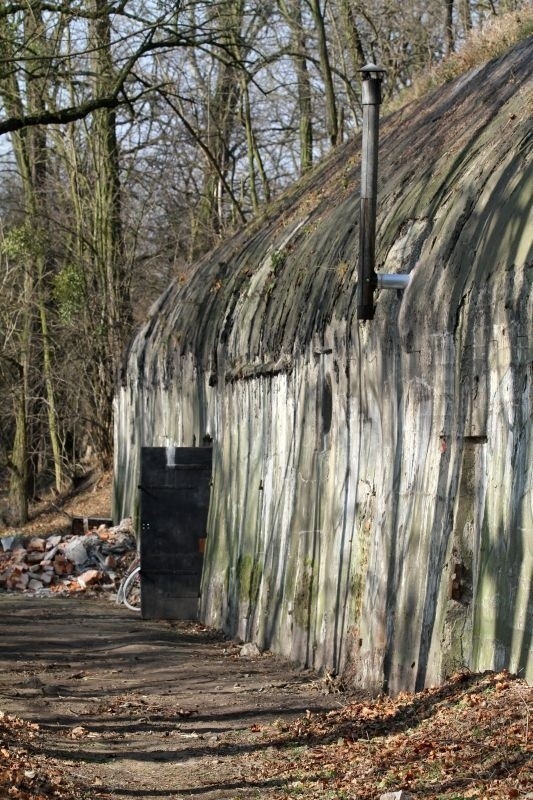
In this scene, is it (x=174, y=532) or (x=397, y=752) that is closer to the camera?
(x=397, y=752)

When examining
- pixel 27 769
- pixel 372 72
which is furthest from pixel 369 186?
pixel 27 769

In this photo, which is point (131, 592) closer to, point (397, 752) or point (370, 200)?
Result: point (370, 200)

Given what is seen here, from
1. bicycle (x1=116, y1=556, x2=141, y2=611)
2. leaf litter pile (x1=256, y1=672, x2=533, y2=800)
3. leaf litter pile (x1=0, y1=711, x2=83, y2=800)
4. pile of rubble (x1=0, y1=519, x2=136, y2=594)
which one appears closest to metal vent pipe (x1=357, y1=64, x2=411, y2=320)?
leaf litter pile (x1=256, y1=672, x2=533, y2=800)

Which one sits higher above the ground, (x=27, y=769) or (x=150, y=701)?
(x=27, y=769)

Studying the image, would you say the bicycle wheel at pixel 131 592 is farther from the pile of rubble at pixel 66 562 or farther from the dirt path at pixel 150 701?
the dirt path at pixel 150 701

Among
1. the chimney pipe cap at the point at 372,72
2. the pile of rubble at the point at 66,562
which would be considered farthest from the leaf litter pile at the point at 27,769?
the pile of rubble at the point at 66,562

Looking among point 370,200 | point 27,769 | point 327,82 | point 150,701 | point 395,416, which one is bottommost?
point 150,701

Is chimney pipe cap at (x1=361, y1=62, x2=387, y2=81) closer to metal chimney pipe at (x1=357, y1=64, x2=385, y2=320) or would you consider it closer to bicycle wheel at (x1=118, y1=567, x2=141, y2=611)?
metal chimney pipe at (x1=357, y1=64, x2=385, y2=320)

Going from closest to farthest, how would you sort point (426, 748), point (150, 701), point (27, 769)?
point (27, 769), point (426, 748), point (150, 701)

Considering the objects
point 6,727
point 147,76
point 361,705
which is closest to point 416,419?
point 361,705

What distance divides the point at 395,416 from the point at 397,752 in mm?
2870

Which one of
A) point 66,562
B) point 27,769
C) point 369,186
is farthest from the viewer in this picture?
point 66,562

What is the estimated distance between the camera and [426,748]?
6.87 metres

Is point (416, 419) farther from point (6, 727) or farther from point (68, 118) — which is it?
point (68, 118)
